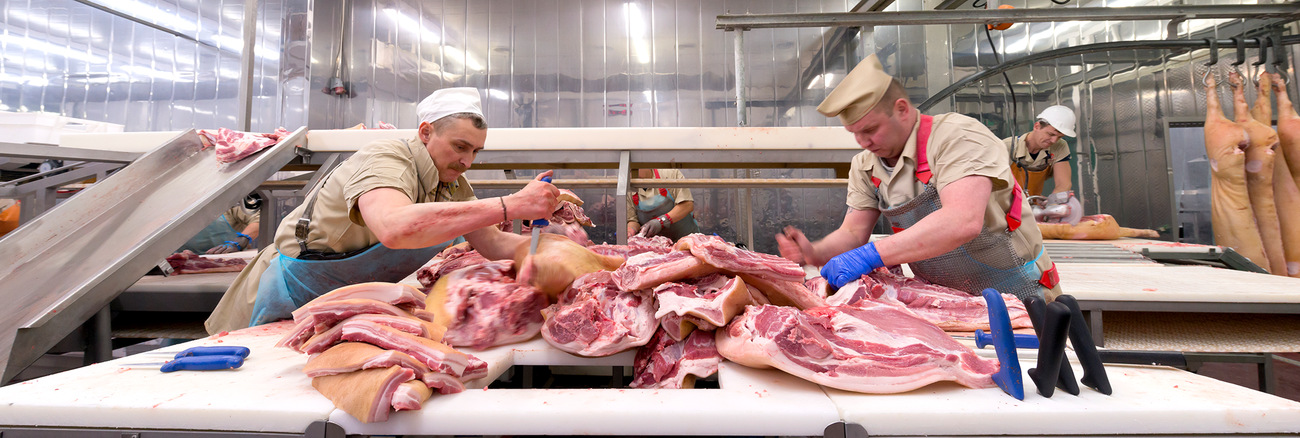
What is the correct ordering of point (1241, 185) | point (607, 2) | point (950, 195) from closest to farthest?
1. point (950, 195)
2. point (1241, 185)
3. point (607, 2)

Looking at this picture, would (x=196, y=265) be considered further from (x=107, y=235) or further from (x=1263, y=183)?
(x=1263, y=183)

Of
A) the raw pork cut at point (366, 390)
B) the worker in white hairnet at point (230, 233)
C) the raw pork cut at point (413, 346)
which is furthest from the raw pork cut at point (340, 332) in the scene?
the worker in white hairnet at point (230, 233)

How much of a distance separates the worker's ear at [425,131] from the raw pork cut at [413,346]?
1.04 m

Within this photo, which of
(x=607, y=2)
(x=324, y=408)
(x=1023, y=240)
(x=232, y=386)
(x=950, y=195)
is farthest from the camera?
(x=607, y=2)

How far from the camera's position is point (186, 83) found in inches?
211

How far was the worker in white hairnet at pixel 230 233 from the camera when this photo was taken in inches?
156

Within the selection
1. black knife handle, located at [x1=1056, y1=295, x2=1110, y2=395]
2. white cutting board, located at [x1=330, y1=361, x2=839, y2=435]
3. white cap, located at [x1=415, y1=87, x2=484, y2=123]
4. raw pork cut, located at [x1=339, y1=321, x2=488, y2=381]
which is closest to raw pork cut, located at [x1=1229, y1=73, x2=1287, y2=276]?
black knife handle, located at [x1=1056, y1=295, x2=1110, y2=395]

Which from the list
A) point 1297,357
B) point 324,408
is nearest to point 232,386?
point 324,408

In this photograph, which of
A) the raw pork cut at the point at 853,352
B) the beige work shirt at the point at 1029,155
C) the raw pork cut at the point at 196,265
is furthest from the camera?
the beige work shirt at the point at 1029,155

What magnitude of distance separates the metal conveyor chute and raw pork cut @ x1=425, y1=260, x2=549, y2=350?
3.87 ft

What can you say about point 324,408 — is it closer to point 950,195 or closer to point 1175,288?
point 950,195

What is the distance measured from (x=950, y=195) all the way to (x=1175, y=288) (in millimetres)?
1297

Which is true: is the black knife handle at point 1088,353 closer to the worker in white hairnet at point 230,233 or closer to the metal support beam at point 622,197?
the metal support beam at point 622,197

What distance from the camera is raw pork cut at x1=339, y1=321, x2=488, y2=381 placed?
996mm
